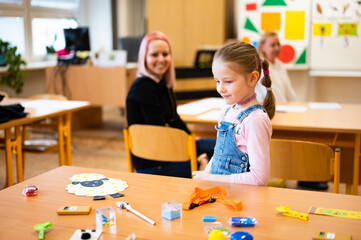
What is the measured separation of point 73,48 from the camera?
550 centimetres

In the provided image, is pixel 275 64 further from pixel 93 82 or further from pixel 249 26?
pixel 93 82

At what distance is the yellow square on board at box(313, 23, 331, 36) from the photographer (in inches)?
213

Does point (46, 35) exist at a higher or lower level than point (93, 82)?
higher

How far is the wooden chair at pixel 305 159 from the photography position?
1.86m

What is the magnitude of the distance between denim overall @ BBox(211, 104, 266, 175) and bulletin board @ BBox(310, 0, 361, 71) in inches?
166

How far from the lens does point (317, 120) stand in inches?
106

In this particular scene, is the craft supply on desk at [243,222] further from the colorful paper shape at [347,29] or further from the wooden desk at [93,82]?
the colorful paper shape at [347,29]

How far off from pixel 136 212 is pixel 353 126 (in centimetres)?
170


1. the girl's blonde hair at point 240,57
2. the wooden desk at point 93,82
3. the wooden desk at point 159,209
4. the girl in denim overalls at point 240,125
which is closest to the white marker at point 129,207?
the wooden desk at point 159,209

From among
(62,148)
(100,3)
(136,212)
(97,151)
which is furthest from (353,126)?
(100,3)

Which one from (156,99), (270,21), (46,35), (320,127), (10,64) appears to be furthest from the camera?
(46,35)

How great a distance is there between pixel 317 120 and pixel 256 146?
4.33ft

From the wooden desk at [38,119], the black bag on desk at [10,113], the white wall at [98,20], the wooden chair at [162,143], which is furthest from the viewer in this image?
the white wall at [98,20]

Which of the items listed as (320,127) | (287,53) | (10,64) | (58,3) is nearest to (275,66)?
(320,127)
